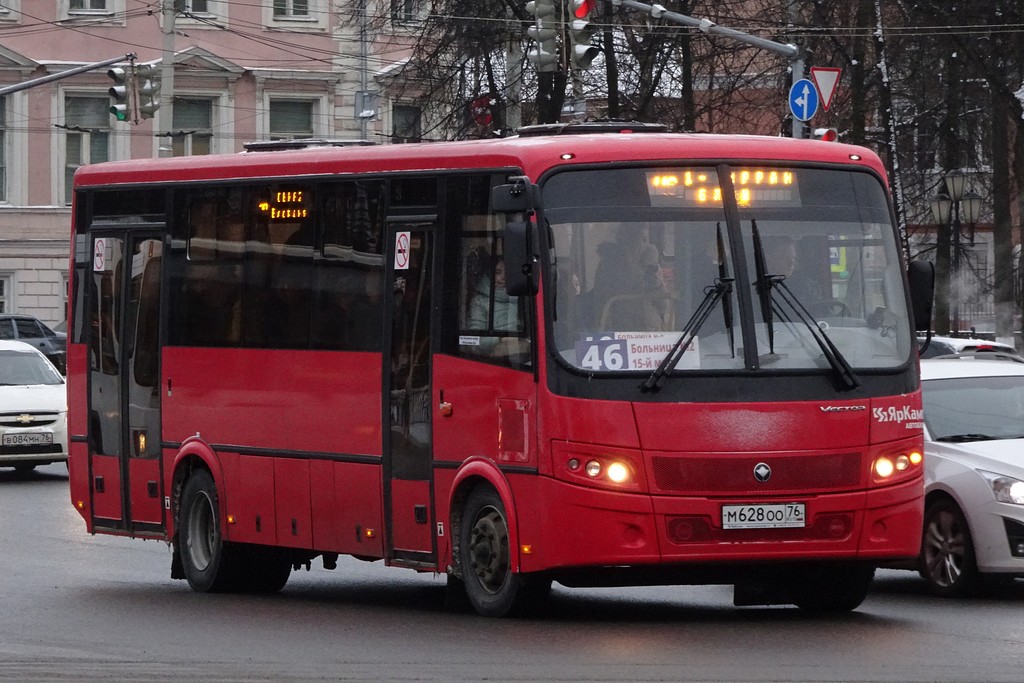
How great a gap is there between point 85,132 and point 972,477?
4759 cm

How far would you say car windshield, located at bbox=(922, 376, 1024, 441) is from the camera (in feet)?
47.1

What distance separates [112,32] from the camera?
5897cm

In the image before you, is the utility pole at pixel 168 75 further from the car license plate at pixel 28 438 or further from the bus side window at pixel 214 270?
the bus side window at pixel 214 270

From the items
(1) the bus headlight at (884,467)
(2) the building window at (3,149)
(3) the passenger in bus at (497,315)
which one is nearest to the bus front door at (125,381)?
(3) the passenger in bus at (497,315)

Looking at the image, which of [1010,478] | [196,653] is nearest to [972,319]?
[1010,478]

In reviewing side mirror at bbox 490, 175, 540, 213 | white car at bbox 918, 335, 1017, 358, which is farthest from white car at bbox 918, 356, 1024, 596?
white car at bbox 918, 335, 1017, 358

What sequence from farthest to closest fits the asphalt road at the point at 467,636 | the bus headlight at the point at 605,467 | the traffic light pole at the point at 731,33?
the traffic light pole at the point at 731,33
the bus headlight at the point at 605,467
the asphalt road at the point at 467,636

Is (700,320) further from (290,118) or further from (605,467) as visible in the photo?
(290,118)

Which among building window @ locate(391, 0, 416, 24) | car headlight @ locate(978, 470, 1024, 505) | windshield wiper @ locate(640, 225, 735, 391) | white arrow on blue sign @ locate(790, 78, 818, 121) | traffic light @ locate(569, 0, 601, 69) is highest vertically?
building window @ locate(391, 0, 416, 24)

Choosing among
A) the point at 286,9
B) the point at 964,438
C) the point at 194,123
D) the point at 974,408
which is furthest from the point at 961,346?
the point at 194,123

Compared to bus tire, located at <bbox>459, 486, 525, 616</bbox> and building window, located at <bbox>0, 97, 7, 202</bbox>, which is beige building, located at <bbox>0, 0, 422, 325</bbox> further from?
bus tire, located at <bbox>459, 486, 525, 616</bbox>

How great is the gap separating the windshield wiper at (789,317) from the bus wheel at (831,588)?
4.12 ft

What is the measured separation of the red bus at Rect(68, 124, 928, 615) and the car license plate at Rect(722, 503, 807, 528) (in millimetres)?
16

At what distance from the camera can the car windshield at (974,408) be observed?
47.1 ft
